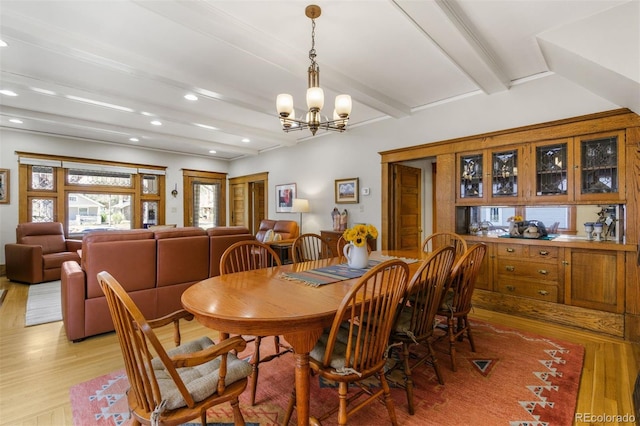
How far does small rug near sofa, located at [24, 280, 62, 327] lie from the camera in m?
3.39

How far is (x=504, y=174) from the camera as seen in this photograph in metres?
3.64

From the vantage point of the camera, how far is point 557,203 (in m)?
3.24

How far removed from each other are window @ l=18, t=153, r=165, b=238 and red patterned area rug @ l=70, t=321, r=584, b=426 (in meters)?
5.59

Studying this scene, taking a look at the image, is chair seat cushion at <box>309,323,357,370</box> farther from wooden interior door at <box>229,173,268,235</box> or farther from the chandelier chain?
wooden interior door at <box>229,173,268,235</box>

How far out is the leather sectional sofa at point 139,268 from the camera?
2.82 meters

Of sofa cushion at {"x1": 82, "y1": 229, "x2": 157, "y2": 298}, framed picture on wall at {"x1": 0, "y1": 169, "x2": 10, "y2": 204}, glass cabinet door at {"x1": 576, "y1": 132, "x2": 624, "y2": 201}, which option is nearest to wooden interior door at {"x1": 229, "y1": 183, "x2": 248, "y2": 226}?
framed picture on wall at {"x1": 0, "y1": 169, "x2": 10, "y2": 204}

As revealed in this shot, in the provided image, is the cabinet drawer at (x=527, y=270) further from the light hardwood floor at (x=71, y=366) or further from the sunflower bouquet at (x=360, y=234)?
the sunflower bouquet at (x=360, y=234)

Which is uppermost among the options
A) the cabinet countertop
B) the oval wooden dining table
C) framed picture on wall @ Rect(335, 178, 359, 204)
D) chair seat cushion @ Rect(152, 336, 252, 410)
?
framed picture on wall @ Rect(335, 178, 359, 204)

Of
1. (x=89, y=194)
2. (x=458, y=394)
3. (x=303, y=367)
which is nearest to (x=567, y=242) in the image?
(x=458, y=394)

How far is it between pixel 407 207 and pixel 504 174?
1.73m

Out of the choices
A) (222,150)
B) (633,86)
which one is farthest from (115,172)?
(633,86)

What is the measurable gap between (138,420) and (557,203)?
392 cm

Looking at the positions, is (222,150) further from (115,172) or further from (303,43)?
(303,43)

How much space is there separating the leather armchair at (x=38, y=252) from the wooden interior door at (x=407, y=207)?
546cm
